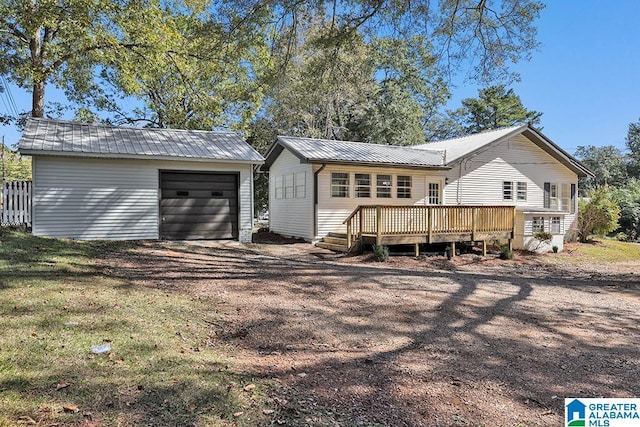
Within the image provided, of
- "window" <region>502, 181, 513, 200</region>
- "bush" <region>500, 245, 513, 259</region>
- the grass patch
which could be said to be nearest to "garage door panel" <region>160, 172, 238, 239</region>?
"bush" <region>500, 245, 513, 259</region>

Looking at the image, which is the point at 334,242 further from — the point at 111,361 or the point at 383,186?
the point at 111,361

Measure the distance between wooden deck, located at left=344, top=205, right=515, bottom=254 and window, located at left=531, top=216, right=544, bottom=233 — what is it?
259 cm

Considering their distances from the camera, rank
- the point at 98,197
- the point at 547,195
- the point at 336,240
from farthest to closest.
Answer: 1. the point at 547,195
2. the point at 336,240
3. the point at 98,197

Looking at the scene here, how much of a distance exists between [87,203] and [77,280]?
6.90 meters

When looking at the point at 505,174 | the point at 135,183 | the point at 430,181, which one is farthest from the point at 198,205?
the point at 505,174

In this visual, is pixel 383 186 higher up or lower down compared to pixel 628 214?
higher up

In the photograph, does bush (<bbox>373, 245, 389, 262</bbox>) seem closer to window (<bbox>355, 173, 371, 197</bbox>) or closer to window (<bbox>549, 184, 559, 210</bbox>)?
window (<bbox>355, 173, 371, 197</bbox>)

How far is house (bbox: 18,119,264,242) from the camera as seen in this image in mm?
11773

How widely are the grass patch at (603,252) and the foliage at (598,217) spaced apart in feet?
2.03

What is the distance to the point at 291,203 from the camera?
55.7 ft

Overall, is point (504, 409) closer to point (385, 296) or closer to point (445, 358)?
point (445, 358)

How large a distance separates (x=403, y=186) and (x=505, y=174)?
6.17 metres

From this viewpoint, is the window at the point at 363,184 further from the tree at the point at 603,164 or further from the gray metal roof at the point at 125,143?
the tree at the point at 603,164

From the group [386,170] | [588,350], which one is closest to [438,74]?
[386,170]
